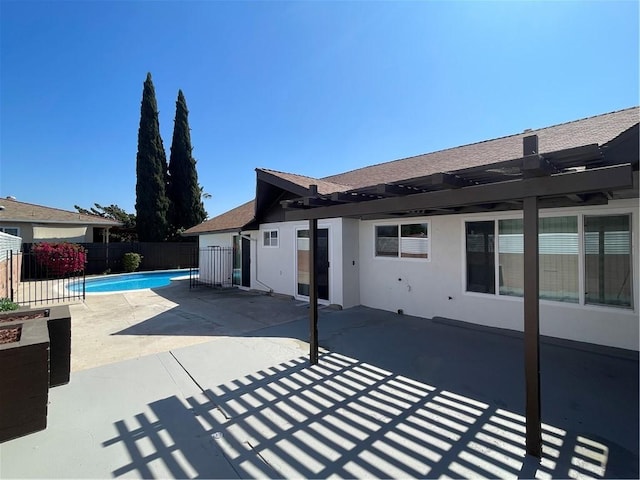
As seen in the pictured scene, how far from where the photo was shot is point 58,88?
12359 millimetres

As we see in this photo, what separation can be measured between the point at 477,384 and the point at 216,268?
43.4 ft

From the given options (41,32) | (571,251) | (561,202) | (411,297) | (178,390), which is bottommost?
(178,390)

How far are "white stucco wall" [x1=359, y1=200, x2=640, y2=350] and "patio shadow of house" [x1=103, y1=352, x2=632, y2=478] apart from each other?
3470mm

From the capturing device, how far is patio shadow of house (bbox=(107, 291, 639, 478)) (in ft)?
9.21

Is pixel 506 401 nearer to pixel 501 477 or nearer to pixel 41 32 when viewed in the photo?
pixel 501 477

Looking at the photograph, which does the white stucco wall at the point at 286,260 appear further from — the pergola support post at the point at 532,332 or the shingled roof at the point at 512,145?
the pergola support post at the point at 532,332

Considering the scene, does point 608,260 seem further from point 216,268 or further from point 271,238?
point 216,268

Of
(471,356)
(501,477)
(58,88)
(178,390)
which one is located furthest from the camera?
(58,88)

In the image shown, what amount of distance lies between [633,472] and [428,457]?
168cm

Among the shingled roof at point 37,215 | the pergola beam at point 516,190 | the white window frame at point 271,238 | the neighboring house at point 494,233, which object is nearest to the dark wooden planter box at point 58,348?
the neighboring house at point 494,233

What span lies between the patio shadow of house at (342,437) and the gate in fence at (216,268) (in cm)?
1067

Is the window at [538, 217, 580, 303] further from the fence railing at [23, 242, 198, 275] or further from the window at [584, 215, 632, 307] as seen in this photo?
the fence railing at [23, 242, 198, 275]

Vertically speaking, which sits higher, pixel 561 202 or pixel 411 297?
pixel 561 202

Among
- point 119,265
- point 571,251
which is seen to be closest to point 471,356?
point 571,251
